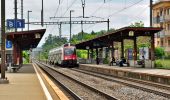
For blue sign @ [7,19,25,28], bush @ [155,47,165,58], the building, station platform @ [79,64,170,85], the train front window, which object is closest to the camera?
station platform @ [79,64,170,85]

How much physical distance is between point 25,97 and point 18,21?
1046 inches

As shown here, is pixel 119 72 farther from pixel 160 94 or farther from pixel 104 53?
pixel 104 53

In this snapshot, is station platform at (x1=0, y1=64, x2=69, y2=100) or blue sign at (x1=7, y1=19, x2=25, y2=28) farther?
blue sign at (x1=7, y1=19, x2=25, y2=28)

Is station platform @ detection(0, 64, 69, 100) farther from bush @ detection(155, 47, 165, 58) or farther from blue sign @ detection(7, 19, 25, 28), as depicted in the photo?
bush @ detection(155, 47, 165, 58)

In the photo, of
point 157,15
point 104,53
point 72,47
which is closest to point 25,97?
point 72,47

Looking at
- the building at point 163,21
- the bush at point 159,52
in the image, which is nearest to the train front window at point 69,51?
the bush at point 159,52

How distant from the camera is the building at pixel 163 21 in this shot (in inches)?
3369

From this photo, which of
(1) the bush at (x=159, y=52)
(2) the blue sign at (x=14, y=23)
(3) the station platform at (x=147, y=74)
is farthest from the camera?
(1) the bush at (x=159, y=52)

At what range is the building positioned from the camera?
85.6m

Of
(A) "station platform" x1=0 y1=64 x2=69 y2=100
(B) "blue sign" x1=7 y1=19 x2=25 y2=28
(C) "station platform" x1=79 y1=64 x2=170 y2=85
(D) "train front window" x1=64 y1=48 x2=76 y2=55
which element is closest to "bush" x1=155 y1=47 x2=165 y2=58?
(D) "train front window" x1=64 y1=48 x2=76 y2=55

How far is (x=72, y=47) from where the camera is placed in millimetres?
66188

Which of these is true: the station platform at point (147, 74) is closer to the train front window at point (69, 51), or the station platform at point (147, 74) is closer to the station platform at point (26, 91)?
the station platform at point (26, 91)

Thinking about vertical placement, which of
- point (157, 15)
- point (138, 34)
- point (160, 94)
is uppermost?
point (157, 15)

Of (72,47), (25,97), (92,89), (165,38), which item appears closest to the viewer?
(25,97)
